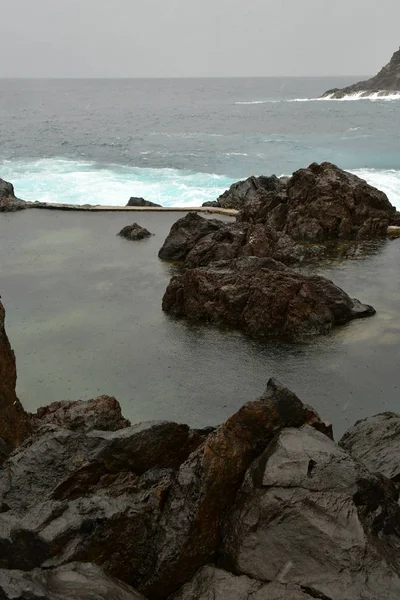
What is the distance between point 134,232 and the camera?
2978 cm

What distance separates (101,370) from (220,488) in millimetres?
9337

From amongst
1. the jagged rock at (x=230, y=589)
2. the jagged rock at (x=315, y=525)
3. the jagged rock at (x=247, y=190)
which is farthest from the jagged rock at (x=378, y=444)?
the jagged rock at (x=247, y=190)

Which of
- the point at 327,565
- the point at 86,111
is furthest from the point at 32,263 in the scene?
the point at 86,111

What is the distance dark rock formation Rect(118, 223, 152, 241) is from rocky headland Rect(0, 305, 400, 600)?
66.0ft

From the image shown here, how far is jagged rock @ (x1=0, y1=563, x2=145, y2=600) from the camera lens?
20.9ft

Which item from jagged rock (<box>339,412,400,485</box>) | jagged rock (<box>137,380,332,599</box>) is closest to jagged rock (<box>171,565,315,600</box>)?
jagged rock (<box>137,380,332,599</box>)

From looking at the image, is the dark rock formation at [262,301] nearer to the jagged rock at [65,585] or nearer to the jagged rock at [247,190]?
the jagged rock at [65,585]

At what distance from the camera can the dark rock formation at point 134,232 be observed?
29703 millimetres

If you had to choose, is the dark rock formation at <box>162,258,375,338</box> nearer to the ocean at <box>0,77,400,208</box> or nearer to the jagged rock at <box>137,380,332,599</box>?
the jagged rock at <box>137,380,332,599</box>

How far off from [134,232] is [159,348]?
40.2 feet

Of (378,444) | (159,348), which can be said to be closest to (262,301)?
(159,348)

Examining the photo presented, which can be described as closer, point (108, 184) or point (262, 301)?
point (262, 301)

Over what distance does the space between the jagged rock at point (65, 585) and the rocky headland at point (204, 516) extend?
0.6 inches

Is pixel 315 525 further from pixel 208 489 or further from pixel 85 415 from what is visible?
pixel 85 415
